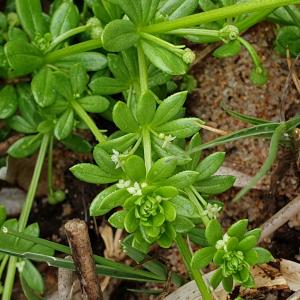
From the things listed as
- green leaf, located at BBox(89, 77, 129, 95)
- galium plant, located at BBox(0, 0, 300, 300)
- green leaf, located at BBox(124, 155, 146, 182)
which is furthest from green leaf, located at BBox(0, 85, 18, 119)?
green leaf, located at BBox(124, 155, 146, 182)

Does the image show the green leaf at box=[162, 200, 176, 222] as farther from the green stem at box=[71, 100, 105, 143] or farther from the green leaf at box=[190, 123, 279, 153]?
the green stem at box=[71, 100, 105, 143]

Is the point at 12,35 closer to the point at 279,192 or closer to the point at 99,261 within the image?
the point at 99,261

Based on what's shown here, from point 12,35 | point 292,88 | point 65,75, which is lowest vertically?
point 292,88

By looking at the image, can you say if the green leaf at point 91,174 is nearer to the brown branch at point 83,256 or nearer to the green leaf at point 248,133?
the brown branch at point 83,256

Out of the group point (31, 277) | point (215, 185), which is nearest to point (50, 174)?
point (31, 277)

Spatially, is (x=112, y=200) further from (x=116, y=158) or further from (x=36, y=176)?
(x=36, y=176)

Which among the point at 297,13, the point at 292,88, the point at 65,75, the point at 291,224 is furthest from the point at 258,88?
the point at 65,75

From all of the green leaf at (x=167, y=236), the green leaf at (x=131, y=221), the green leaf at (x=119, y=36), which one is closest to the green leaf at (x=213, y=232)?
the green leaf at (x=167, y=236)
